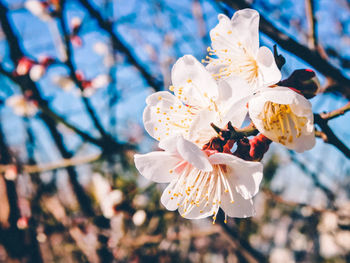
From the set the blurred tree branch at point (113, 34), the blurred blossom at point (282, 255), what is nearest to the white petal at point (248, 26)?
the blurred tree branch at point (113, 34)

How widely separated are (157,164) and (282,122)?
405mm

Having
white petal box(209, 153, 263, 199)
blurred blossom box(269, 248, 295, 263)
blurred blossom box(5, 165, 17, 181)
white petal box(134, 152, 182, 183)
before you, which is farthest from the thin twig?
blurred blossom box(269, 248, 295, 263)

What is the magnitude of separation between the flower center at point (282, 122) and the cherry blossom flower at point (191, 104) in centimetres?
11

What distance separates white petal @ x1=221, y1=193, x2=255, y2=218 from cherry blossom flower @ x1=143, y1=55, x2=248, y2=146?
8.6 inches

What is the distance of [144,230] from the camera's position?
3.03 metres

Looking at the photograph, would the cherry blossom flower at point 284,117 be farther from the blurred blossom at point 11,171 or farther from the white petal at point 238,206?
the blurred blossom at point 11,171

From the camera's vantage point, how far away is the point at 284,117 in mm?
910

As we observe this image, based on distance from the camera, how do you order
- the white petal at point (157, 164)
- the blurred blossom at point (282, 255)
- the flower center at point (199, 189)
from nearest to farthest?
1. the white petal at point (157, 164)
2. the flower center at point (199, 189)
3. the blurred blossom at point (282, 255)

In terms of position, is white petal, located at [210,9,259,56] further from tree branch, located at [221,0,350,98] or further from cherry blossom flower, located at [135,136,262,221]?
cherry blossom flower, located at [135,136,262,221]

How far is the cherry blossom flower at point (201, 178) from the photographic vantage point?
2.41ft

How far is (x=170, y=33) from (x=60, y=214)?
2.68 meters

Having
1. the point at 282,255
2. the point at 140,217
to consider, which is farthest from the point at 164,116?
the point at 282,255

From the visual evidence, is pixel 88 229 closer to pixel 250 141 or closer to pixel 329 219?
pixel 250 141

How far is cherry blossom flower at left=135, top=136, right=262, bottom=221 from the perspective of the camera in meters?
0.73
